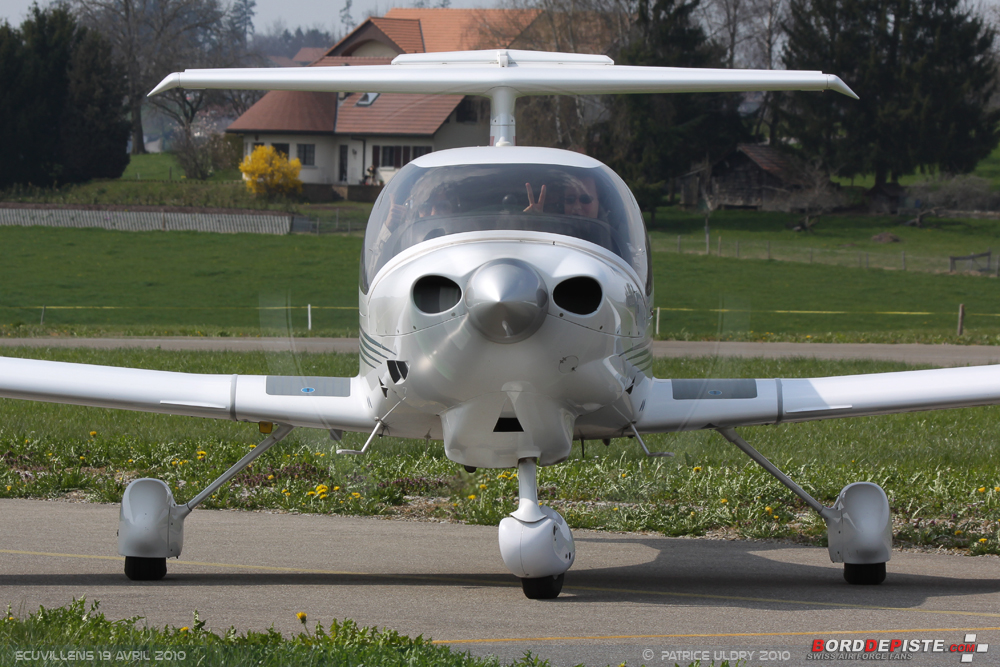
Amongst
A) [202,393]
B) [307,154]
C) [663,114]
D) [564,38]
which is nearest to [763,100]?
[663,114]

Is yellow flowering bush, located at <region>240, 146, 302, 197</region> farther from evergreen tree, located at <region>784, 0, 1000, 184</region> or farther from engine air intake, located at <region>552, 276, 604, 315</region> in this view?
engine air intake, located at <region>552, 276, 604, 315</region>

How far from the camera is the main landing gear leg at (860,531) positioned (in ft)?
23.5

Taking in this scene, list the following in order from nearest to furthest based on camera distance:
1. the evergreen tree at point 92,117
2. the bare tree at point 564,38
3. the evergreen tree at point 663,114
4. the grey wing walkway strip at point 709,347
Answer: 1. the grey wing walkway strip at point 709,347
2. the bare tree at point 564,38
3. the evergreen tree at point 663,114
4. the evergreen tree at point 92,117

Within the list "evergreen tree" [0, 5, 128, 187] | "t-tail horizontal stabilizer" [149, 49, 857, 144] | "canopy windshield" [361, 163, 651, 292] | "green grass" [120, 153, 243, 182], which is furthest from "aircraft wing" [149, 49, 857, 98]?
"green grass" [120, 153, 243, 182]

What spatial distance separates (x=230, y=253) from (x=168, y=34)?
51.6 meters

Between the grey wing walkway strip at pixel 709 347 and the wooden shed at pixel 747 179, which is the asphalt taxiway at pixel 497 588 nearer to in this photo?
the grey wing walkway strip at pixel 709 347

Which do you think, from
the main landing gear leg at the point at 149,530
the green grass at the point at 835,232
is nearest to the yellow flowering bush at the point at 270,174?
the green grass at the point at 835,232

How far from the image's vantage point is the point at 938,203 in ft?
228

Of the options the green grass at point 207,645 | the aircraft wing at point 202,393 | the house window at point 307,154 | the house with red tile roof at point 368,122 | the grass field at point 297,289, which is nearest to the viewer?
the green grass at point 207,645

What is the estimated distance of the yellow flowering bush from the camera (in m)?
66.9

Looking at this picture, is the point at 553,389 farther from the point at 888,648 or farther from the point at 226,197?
the point at 226,197

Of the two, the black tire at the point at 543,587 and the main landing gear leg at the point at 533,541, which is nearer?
the main landing gear leg at the point at 533,541

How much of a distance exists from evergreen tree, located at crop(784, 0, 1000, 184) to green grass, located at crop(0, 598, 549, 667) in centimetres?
6937

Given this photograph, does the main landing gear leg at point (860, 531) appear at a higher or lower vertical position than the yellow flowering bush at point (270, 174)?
lower
